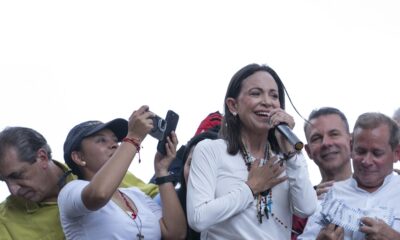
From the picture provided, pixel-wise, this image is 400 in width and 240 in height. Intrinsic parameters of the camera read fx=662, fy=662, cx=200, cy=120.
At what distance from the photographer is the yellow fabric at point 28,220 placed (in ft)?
13.8

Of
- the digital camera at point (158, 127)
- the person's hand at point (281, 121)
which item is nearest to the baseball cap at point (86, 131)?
the digital camera at point (158, 127)

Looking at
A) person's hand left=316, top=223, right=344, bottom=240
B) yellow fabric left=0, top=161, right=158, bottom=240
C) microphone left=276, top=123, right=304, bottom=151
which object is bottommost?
yellow fabric left=0, top=161, right=158, bottom=240

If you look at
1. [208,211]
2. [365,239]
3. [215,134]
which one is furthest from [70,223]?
[365,239]

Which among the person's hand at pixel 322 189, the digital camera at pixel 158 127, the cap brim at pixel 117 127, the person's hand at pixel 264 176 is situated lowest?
the person's hand at pixel 322 189

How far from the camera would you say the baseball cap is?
13.8ft

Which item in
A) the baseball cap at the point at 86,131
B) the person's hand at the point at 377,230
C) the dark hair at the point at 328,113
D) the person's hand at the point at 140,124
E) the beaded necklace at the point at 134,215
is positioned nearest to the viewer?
the person's hand at the point at 377,230

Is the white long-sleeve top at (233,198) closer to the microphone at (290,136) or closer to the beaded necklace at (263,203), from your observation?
the beaded necklace at (263,203)

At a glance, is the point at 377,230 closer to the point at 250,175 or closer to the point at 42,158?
the point at 250,175

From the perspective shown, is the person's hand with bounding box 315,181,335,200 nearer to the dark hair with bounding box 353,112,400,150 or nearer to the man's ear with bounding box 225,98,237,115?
the dark hair with bounding box 353,112,400,150

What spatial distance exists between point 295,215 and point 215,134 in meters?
0.88

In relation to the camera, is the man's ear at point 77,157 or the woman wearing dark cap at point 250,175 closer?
the woman wearing dark cap at point 250,175

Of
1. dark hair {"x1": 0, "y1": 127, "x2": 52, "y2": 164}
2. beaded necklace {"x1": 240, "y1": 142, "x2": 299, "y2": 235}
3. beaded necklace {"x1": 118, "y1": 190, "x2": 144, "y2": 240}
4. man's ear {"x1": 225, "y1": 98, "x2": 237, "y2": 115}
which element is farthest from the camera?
dark hair {"x1": 0, "y1": 127, "x2": 52, "y2": 164}

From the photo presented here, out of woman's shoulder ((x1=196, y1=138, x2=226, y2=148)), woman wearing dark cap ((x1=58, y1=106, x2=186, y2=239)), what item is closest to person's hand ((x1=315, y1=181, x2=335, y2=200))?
woman's shoulder ((x1=196, y1=138, x2=226, y2=148))

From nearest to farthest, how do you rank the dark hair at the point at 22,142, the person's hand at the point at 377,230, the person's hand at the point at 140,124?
the person's hand at the point at 377,230 < the person's hand at the point at 140,124 < the dark hair at the point at 22,142
